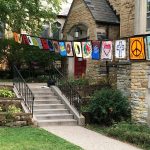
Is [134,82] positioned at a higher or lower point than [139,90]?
higher

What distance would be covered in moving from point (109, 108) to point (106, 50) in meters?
2.09

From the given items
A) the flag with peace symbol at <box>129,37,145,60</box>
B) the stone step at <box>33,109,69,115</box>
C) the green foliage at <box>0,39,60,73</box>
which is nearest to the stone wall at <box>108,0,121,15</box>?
the green foliage at <box>0,39,60,73</box>

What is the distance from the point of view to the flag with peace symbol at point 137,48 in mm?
11938

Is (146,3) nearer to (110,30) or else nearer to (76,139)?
(110,30)

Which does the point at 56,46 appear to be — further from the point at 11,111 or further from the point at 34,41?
the point at 11,111

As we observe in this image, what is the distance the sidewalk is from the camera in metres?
10.6

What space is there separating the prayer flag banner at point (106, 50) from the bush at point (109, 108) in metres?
1.73

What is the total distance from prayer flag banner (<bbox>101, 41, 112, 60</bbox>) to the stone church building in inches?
45.5

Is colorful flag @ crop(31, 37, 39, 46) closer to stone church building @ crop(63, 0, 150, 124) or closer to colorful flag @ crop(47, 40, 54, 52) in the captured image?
colorful flag @ crop(47, 40, 54, 52)

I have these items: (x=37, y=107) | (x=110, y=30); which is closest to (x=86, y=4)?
(x=110, y=30)

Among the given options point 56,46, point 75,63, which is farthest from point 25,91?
point 75,63

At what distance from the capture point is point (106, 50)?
12938 mm

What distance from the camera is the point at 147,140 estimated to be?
10852 millimetres

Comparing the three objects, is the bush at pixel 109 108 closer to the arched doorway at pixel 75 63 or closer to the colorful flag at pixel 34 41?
the colorful flag at pixel 34 41
